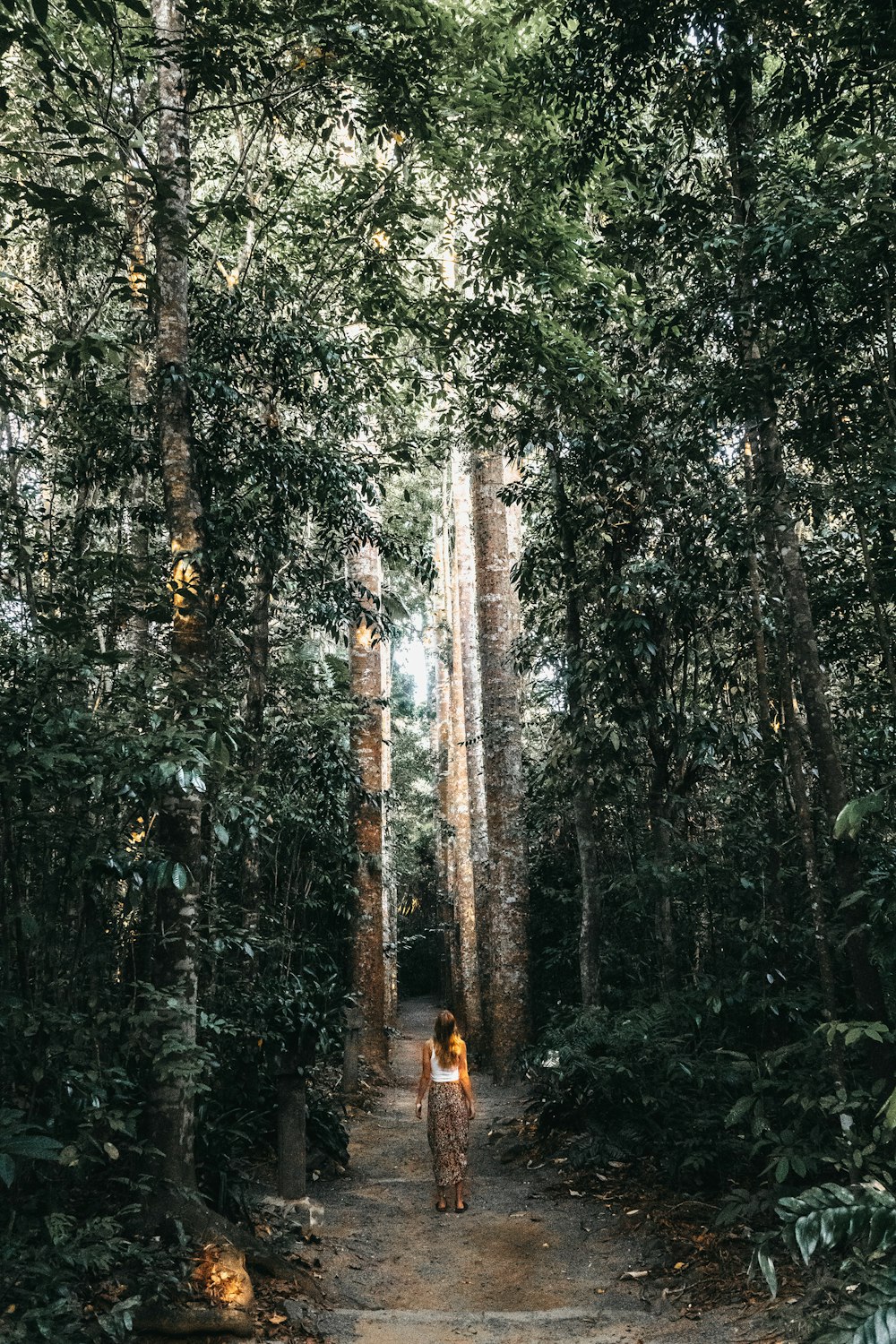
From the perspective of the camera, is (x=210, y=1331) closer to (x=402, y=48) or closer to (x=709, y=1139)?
(x=709, y=1139)

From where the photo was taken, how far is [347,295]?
7926 mm

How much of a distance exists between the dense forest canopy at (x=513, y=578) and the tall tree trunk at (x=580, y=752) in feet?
0.15

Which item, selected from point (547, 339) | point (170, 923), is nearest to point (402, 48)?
point (547, 339)

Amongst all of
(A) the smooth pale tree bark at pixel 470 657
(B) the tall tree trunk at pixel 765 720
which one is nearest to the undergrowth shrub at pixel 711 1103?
(B) the tall tree trunk at pixel 765 720

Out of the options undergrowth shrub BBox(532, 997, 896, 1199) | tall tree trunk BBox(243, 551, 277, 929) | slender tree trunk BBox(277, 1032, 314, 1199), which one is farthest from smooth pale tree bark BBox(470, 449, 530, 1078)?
slender tree trunk BBox(277, 1032, 314, 1199)

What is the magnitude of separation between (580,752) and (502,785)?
275 cm

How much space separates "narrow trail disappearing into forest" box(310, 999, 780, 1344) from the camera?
4.55 meters

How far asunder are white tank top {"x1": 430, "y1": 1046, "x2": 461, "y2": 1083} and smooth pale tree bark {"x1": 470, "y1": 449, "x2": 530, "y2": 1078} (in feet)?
9.93

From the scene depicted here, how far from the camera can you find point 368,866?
37.9 feet

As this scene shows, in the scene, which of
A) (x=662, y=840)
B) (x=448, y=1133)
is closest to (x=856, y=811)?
(x=662, y=840)

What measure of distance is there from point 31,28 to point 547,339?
173 inches

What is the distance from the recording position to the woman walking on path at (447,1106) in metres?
7.00

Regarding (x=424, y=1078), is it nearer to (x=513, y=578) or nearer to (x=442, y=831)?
(x=513, y=578)

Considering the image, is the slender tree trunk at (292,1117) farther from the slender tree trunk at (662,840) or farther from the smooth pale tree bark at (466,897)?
the smooth pale tree bark at (466,897)
